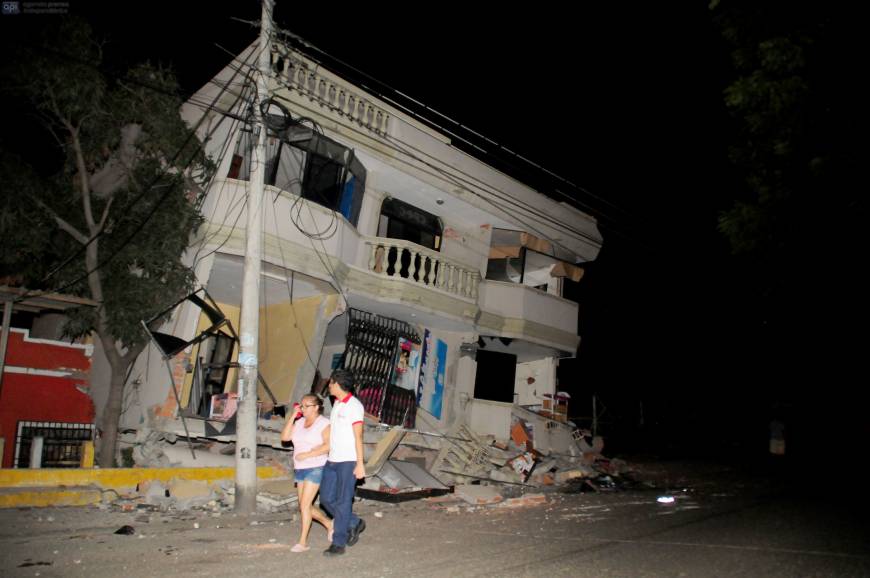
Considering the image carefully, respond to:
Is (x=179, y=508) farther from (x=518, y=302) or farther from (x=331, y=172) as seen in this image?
(x=518, y=302)

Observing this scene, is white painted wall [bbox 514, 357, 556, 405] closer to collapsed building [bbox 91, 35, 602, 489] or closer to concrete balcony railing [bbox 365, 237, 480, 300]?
collapsed building [bbox 91, 35, 602, 489]

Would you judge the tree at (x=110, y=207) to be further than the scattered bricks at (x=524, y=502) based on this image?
No

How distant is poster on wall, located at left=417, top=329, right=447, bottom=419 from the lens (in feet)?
48.6

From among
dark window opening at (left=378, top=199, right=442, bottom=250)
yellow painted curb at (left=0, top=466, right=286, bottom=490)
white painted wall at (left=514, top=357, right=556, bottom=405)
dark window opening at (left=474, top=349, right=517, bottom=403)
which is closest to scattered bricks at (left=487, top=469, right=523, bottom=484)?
dark window opening at (left=474, top=349, right=517, bottom=403)

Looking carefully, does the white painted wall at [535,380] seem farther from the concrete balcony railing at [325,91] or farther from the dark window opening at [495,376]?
the concrete balcony railing at [325,91]

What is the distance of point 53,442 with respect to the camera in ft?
39.8

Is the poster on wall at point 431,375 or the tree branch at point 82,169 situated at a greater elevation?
the tree branch at point 82,169

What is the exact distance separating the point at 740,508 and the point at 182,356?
993 cm

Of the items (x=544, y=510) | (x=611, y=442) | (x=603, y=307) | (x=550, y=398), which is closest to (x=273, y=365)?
(x=544, y=510)

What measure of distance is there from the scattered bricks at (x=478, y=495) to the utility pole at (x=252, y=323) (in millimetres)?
4013

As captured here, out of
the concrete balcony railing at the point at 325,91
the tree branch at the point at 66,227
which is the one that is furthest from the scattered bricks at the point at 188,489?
the concrete balcony railing at the point at 325,91

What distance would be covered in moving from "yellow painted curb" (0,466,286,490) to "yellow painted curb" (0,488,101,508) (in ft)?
0.98

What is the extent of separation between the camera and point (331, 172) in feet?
41.1

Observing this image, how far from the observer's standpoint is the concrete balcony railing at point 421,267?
13.0m
